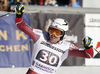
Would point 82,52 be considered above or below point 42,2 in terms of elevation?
below

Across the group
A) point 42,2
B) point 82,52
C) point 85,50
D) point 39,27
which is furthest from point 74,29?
point 85,50

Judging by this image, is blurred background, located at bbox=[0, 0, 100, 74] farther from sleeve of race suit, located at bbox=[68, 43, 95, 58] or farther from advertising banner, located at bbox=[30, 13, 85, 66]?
sleeve of race suit, located at bbox=[68, 43, 95, 58]

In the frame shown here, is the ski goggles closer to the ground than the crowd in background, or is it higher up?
higher up

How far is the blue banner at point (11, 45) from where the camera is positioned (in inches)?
277

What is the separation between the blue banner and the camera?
7.04m

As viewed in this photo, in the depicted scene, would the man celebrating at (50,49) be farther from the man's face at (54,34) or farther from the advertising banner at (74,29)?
the advertising banner at (74,29)

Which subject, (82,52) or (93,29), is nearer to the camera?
(82,52)

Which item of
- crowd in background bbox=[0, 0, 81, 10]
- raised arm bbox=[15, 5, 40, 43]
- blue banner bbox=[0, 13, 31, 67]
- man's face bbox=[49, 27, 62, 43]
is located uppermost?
raised arm bbox=[15, 5, 40, 43]

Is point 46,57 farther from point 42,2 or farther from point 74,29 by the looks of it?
point 42,2

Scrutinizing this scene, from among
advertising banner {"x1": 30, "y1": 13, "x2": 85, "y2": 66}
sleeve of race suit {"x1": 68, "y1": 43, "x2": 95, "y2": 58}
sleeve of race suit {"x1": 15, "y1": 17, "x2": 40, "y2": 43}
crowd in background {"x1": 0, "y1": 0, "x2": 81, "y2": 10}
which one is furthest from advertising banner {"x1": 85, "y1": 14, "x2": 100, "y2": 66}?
sleeve of race suit {"x1": 15, "y1": 17, "x2": 40, "y2": 43}

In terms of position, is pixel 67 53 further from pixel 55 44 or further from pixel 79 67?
pixel 79 67

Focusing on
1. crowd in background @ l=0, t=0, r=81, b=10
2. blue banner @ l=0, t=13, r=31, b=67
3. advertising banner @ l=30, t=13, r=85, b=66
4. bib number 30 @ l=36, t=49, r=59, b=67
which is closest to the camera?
bib number 30 @ l=36, t=49, r=59, b=67

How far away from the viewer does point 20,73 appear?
6527 millimetres

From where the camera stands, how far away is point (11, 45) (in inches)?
278
